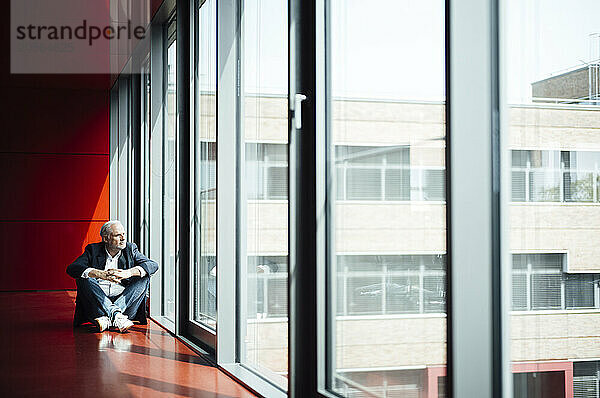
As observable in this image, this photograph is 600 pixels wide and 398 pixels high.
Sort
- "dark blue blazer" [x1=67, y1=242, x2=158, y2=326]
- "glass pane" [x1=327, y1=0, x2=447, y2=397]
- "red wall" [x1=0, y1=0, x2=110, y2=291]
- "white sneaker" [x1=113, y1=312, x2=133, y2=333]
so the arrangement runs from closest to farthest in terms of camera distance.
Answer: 1. "glass pane" [x1=327, y1=0, x2=447, y2=397]
2. "white sneaker" [x1=113, y1=312, x2=133, y2=333]
3. "dark blue blazer" [x1=67, y1=242, x2=158, y2=326]
4. "red wall" [x1=0, y1=0, x2=110, y2=291]

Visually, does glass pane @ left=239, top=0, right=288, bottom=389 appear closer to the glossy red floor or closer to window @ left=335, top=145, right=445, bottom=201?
the glossy red floor

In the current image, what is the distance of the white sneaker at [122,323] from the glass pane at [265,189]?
188 centimetres

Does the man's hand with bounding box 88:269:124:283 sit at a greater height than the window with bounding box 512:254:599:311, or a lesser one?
lesser

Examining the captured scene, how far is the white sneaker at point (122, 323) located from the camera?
20.3 feet

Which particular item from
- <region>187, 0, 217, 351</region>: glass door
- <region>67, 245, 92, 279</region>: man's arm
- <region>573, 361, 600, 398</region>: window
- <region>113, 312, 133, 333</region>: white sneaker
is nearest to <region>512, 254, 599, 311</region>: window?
<region>573, 361, 600, 398</region>: window

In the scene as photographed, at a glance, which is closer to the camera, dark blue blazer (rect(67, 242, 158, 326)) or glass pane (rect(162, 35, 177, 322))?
dark blue blazer (rect(67, 242, 158, 326))

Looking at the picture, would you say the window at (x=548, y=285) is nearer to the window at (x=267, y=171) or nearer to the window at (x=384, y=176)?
the window at (x=384, y=176)

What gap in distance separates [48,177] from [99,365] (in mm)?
Result: 6553

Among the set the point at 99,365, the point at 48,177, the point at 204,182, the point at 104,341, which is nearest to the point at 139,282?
the point at 104,341

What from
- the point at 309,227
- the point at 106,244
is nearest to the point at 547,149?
the point at 309,227

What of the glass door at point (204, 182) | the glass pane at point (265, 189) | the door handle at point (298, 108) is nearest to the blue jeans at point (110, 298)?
the glass door at point (204, 182)

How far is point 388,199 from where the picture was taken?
2732 millimetres

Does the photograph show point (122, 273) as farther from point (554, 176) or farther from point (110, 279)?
point (554, 176)

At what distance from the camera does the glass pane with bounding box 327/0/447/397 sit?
242 cm
